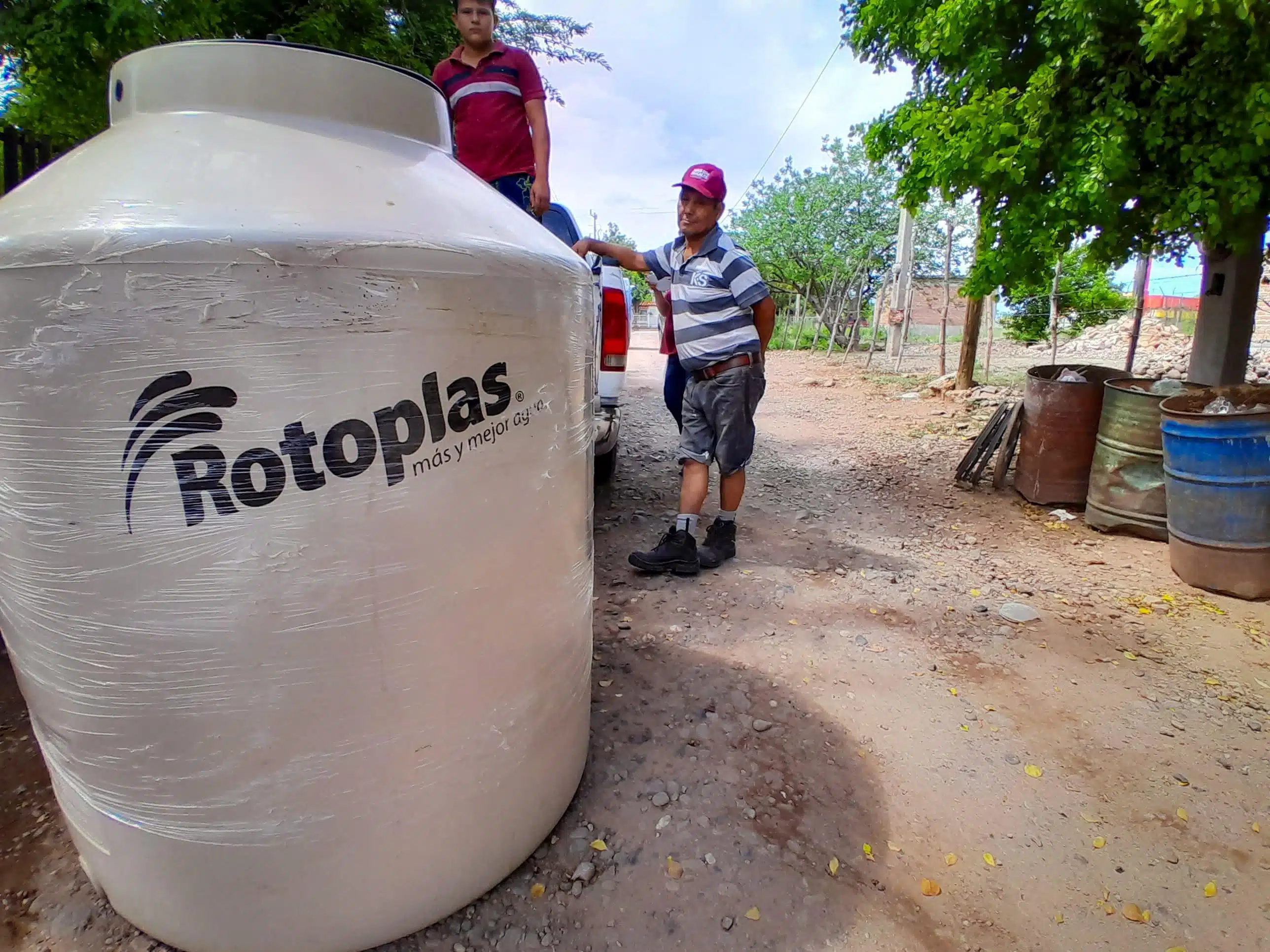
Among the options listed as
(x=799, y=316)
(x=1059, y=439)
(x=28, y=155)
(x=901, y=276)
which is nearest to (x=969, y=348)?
(x=901, y=276)

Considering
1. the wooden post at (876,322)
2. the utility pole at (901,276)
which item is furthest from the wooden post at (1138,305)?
the wooden post at (876,322)

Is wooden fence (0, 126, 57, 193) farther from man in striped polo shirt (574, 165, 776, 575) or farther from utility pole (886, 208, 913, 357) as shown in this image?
utility pole (886, 208, 913, 357)

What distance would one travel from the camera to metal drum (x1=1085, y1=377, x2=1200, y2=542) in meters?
3.93

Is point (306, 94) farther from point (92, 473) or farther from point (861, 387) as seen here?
point (861, 387)

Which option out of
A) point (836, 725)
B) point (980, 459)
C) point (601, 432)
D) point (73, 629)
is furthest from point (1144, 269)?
point (73, 629)

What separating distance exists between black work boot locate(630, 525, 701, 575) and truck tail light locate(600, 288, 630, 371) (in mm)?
1047

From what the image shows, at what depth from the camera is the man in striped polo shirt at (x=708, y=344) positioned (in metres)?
3.09

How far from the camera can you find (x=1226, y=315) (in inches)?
215

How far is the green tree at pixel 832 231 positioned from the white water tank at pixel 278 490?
19.7m

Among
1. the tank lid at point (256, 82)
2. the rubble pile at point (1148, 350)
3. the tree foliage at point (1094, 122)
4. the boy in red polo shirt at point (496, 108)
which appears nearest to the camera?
the tank lid at point (256, 82)

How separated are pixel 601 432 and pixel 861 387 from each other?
9.15 metres

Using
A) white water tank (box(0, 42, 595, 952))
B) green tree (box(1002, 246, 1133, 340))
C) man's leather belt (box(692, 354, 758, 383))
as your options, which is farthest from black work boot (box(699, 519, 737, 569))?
green tree (box(1002, 246, 1133, 340))

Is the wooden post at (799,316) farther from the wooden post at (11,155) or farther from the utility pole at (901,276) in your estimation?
the wooden post at (11,155)

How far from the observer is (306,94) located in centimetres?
130
